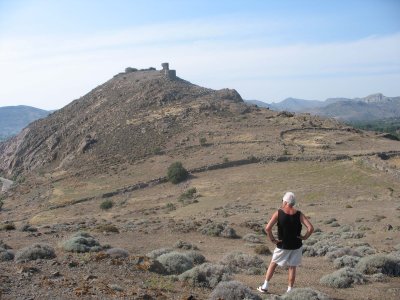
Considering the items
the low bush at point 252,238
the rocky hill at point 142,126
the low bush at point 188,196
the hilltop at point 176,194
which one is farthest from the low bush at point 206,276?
the rocky hill at point 142,126

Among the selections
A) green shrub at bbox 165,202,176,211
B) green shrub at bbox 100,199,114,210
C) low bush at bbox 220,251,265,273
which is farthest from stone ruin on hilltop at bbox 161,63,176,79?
low bush at bbox 220,251,265,273

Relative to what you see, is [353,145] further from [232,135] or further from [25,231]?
[25,231]

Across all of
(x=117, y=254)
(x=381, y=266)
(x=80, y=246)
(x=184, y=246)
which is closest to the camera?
(x=381, y=266)

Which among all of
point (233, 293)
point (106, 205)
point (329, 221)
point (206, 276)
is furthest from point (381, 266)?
point (106, 205)

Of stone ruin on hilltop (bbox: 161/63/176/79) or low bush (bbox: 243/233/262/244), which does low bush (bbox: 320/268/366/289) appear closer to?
low bush (bbox: 243/233/262/244)

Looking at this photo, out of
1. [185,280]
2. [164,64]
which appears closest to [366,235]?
[185,280]

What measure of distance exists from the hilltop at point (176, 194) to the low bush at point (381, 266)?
410 millimetres

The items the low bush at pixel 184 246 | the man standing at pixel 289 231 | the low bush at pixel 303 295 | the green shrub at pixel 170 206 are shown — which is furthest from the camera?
the green shrub at pixel 170 206

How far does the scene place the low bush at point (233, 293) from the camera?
29.0 ft

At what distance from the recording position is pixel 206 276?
10.7 metres

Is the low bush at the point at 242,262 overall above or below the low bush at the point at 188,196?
above

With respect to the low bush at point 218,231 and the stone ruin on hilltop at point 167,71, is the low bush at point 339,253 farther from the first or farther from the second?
the stone ruin on hilltop at point 167,71

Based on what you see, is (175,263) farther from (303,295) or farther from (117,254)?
(303,295)

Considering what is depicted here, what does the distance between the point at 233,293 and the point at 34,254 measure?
6043 mm
